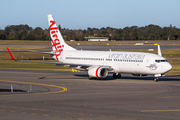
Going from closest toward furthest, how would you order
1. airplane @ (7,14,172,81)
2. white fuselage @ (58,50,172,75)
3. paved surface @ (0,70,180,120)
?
1. paved surface @ (0,70,180,120)
2. white fuselage @ (58,50,172,75)
3. airplane @ (7,14,172,81)

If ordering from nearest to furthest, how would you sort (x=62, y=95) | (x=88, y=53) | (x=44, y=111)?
(x=44, y=111), (x=62, y=95), (x=88, y=53)

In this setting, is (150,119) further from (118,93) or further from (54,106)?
(118,93)

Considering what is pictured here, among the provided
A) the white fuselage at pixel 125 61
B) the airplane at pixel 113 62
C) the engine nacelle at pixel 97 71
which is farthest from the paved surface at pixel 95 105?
the engine nacelle at pixel 97 71

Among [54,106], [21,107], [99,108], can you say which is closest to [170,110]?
[99,108]

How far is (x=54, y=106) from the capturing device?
2392cm

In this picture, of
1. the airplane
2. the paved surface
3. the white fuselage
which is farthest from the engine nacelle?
the paved surface

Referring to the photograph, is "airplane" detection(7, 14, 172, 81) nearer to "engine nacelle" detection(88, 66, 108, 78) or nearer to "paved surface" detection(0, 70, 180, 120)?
"engine nacelle" detection(88, 66, 108, 78)

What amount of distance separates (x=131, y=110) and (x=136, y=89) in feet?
41.8

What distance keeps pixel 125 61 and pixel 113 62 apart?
6.87ft

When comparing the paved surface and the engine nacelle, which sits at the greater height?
the engine nacelle

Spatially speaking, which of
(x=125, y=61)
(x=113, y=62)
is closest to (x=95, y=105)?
(x=125, y=61)

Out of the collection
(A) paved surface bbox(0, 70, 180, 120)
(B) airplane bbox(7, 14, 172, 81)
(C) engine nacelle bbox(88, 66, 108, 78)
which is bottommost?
(A) paved surface bbox(0, 70, 180, 120)

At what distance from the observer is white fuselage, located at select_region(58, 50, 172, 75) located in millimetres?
41328

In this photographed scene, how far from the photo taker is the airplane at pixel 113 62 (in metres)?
41.5
